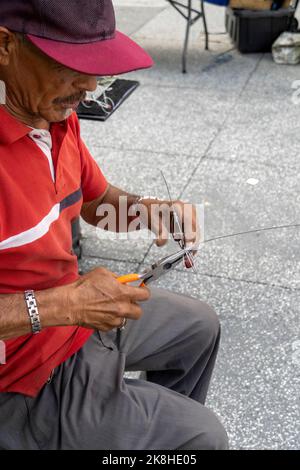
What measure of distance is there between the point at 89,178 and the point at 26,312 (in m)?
0.65

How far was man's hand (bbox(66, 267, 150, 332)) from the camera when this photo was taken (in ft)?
5.02

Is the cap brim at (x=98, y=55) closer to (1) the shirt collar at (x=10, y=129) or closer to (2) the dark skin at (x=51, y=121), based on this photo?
(2) the dark skin at (x=51, y=121)

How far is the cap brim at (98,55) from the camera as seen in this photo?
1382 mm

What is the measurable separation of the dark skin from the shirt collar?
0.9 inches

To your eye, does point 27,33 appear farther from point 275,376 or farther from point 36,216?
point 275,376

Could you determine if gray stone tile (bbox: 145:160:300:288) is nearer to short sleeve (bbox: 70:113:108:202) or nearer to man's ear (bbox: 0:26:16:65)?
short sleeve (bbox: 70:113:108:202)

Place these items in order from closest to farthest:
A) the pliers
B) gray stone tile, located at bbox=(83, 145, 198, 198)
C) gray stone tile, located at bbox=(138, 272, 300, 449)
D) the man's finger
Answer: the man's finger
the pliers
gray stone tile, located at bbox=(138, 272, 300, 449)
gray stone tile, located at bbox=(83, 145, 198, 198)

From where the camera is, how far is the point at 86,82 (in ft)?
4.94

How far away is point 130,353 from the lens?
1.89 meters

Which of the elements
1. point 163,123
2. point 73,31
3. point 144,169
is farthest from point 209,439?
point 163,123

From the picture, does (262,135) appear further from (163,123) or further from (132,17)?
(132,17)

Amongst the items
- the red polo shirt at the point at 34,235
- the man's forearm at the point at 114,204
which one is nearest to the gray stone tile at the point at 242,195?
the man's forearm at the point at 114,204

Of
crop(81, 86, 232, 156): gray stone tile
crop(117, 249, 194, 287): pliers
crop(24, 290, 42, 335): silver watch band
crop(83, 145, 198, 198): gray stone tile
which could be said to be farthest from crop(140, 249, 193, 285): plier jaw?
crop(81, 86, 232, 156): gray stone tile

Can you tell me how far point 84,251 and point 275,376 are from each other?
1.38 m
